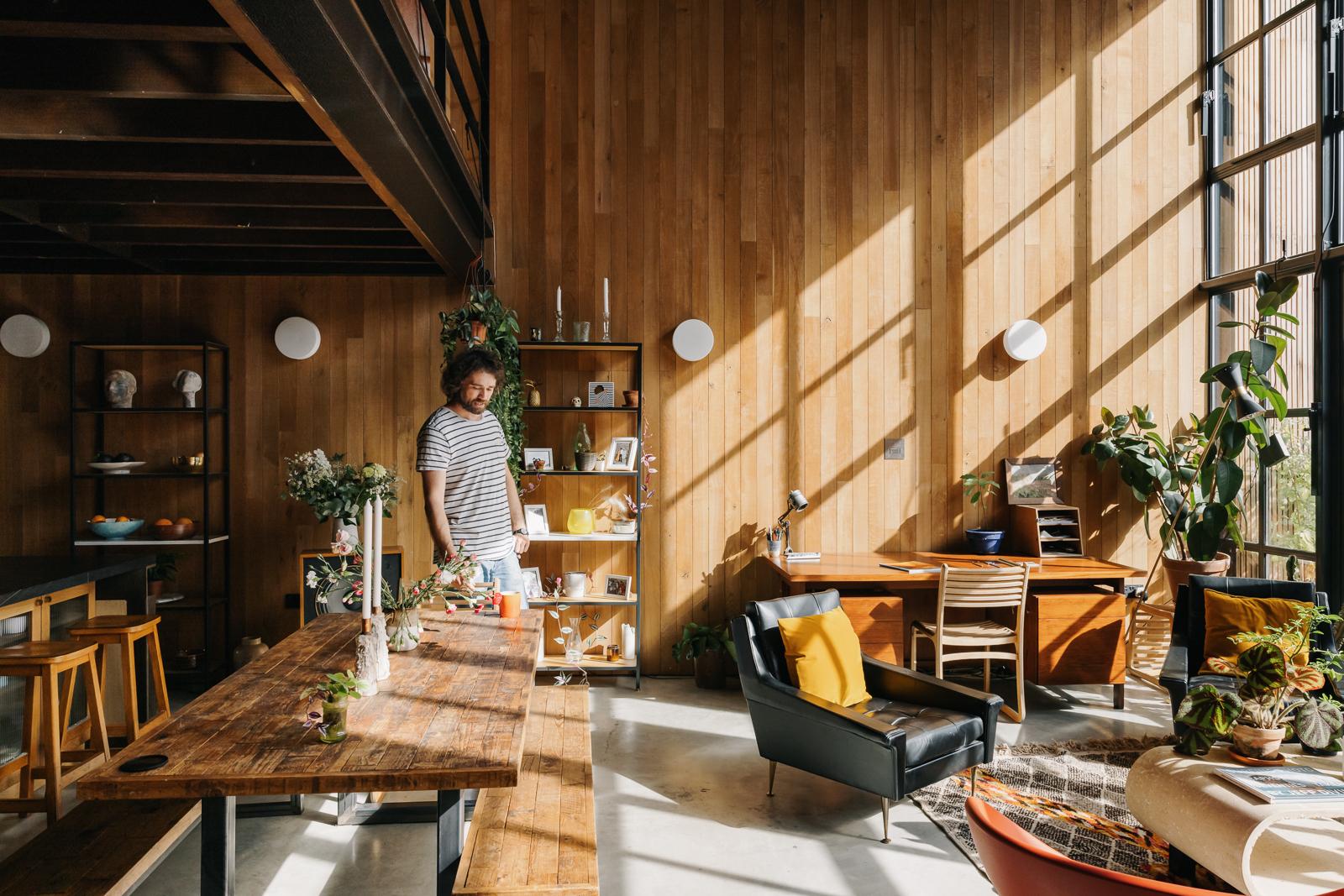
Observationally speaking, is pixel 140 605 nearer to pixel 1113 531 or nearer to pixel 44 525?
pixel 44 525

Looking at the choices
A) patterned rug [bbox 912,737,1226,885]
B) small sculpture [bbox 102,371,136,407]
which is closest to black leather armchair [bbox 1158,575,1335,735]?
patterned rug [bbox 912,737,1226,885]

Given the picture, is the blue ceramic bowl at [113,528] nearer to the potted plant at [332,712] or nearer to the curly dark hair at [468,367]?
the curly dark hair at [468,367]

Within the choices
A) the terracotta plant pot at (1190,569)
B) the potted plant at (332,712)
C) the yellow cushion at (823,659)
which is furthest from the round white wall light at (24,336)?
the terracotta plant pot at (1190,569)

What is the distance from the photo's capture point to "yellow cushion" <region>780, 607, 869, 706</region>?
3.38 meters

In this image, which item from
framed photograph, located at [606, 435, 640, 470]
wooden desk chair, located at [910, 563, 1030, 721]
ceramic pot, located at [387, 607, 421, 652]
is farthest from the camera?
framed photograph, located at [606, 435, 640, 470]

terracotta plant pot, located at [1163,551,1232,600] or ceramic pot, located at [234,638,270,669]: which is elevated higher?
terracotta plant pot, located at [1163,551,1232,600]

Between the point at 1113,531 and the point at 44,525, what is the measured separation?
6709 mm

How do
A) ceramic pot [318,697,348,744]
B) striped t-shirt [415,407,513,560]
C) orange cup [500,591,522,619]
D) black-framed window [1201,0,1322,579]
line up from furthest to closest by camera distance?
black-framed window [1201,0,1322,579] < striped t-shirt [415,407,513,560] < orange cup [500,591,522,619] < ceramic pot [318,697,348,744]

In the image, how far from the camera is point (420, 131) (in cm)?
307

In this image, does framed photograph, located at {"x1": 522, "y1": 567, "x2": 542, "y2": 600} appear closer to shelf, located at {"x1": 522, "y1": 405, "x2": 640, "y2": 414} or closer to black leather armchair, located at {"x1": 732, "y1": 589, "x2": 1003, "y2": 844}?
shelf, located at {"x1": 522, "y1": 405, "x2": 640, "y2": 414}

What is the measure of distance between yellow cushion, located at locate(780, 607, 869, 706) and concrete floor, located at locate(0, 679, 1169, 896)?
17.5 inches

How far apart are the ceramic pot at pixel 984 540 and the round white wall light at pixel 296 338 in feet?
14.0

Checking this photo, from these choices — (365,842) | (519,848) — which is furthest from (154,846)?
(519,848)

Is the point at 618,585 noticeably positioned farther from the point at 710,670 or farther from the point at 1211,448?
the point at 1211,448
